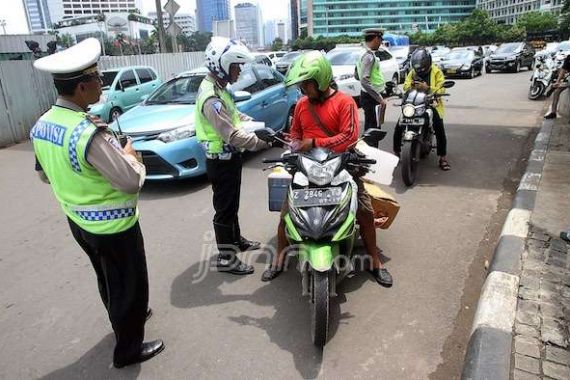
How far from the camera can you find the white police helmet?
11.4 feet

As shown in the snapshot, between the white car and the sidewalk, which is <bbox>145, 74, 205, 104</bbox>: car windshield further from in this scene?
the sidewalk

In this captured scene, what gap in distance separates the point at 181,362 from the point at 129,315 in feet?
1.56

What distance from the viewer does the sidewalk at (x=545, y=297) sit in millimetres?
2586

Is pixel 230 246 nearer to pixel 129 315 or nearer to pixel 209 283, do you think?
pixel 209 283

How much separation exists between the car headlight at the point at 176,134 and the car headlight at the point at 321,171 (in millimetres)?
3445

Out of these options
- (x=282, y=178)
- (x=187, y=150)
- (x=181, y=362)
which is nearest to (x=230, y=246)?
(x=282, y=178)

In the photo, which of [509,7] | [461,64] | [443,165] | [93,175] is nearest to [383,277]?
[93,175]

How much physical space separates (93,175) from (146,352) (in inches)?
50.6

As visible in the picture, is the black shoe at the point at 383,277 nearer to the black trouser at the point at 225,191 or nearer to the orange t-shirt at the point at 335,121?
the orange t-shirt at the point at 335,121

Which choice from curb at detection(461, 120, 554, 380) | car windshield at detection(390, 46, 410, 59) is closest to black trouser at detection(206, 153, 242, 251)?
curb at detection(461, 120, 554, 380)

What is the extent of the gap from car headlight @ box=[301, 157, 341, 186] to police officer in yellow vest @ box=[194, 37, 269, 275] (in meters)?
0.65

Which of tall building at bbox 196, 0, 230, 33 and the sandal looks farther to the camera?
tall building at bbox 196, 0, 230, 33

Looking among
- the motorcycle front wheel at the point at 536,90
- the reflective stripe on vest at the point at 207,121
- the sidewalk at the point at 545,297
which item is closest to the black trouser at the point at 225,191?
the reflective stripe on vest at the point at 207,121

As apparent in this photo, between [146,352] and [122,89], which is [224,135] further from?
[122,89]
